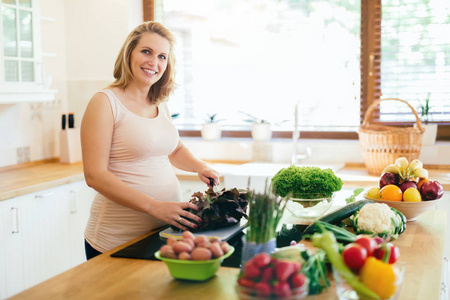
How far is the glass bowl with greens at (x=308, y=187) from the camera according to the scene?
78.6 inches

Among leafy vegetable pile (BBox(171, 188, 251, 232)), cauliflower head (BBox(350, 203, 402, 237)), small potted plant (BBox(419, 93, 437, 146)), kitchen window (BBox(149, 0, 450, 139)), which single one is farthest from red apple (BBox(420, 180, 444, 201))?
kitchen window (BBox(149, 0, 450, 139))

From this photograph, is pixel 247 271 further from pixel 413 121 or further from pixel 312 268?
pixel 413 121

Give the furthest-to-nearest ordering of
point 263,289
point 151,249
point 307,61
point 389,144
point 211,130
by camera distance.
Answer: point 211,130 < point 307,61 < point 389,144 < point 151,249 < point 263,289

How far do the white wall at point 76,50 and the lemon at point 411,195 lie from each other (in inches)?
107

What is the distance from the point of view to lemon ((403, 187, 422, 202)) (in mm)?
2111

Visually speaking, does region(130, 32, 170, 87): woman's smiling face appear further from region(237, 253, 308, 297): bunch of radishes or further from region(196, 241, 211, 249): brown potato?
region(237, 253, 308, 297): bunch of radishes

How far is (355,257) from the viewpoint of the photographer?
1.24 metres

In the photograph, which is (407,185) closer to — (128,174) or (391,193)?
(391,193)

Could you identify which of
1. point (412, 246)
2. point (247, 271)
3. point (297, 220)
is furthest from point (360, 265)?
point (297, 220)

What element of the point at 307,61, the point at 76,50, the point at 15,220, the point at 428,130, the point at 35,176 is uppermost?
the point at 76,50

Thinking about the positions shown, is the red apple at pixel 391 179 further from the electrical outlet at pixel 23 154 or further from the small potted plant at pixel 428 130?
the electrical outlet at pixel 23 154

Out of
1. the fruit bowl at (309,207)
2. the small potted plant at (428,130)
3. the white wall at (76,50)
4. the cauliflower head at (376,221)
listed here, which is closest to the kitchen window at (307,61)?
the small potted plant at (428,130)

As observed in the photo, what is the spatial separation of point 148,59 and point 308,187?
789 mm

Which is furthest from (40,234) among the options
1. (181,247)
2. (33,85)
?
(181,247)
